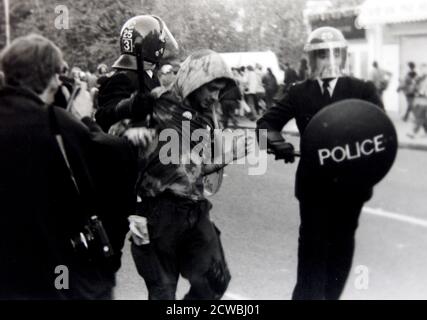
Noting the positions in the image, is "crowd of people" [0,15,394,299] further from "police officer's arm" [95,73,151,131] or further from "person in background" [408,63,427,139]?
"person in background" [408,63,427,139]

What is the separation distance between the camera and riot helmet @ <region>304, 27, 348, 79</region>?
2709 millimetres

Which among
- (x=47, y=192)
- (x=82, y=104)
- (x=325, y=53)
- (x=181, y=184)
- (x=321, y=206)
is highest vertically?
(x=325, y=53)

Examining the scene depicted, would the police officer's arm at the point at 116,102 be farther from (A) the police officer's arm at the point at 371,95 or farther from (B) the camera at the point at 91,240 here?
(A) the police officer's arm at the point at 371,95

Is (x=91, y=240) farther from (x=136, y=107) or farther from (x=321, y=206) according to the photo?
(x=321, y=206)

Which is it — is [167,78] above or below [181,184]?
above

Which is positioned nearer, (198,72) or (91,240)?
(91,240)

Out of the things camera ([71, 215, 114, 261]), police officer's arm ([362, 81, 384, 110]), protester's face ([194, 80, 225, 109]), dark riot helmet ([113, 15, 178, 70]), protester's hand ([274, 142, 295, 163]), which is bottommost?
camera ([71, 215, 114, 261])

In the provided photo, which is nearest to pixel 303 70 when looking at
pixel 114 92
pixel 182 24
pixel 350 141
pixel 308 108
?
pixel 308 108

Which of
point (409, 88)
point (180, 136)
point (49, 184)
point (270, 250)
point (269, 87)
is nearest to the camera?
point (49, 184)

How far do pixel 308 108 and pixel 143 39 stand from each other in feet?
2.26

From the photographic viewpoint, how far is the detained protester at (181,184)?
2574 mm

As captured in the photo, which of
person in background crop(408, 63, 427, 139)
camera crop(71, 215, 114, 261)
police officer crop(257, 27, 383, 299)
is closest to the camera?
camera crop(71, 215, 114, 261)

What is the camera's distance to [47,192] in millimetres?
2203

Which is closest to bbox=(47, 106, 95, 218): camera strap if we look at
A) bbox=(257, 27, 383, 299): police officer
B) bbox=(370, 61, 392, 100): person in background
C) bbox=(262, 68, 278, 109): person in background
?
bbox=(257, 27, 383, 299): police officer
